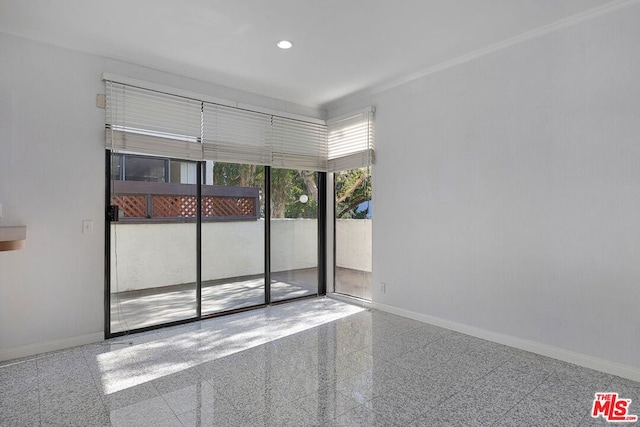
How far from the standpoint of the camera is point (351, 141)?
186 inches

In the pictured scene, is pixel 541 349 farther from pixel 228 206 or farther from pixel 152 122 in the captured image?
pixel 152 122

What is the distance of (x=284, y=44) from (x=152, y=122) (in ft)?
5.21

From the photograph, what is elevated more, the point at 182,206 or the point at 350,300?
the point at 182,206

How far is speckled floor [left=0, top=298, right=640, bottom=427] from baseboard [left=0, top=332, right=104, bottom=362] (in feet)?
0.33

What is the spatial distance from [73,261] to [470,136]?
12.9ft

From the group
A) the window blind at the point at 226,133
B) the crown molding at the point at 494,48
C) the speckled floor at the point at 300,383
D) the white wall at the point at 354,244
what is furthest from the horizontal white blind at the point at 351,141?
the speckled floor at the point at 300,383

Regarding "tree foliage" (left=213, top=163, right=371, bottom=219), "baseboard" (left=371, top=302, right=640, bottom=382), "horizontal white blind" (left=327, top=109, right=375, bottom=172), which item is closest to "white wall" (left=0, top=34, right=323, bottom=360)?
"tree foliage" (left=213, top=163, right=371, bottom=219)

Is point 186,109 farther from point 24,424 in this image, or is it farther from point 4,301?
point 24,424

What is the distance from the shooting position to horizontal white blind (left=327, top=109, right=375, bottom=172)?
4453mm

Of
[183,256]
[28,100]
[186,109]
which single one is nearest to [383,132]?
[186,109]

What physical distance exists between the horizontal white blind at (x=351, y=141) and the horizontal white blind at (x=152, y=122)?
6.12 ft

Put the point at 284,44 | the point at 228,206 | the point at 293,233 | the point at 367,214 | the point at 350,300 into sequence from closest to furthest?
the point at 284,44 → the point at 228,206 → the point at 367,214 → the point at 350,300 → the point at 293,233

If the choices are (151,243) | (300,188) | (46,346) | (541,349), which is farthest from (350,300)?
(46,346)

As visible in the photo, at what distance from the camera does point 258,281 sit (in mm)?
4551
